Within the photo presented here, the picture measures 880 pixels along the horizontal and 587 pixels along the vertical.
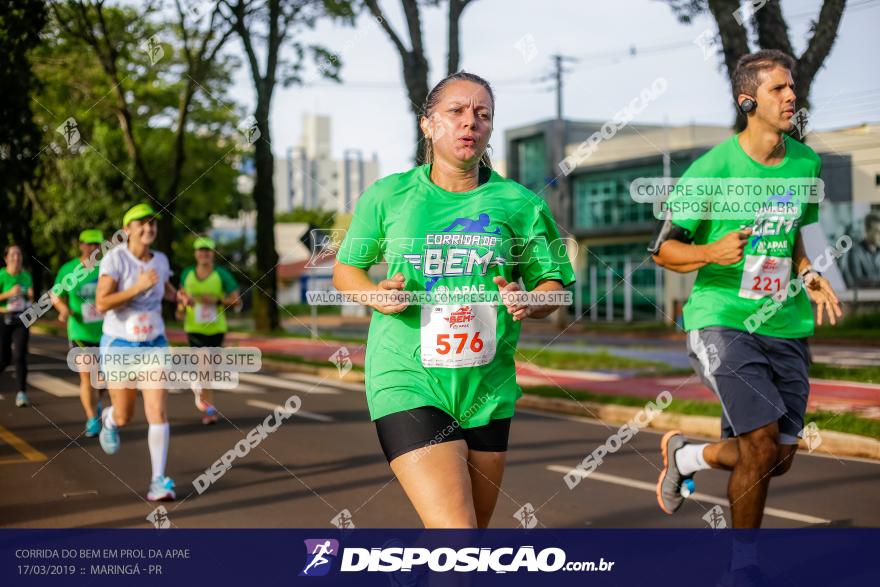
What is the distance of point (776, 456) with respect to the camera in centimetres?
459

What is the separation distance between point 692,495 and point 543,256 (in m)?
3.93

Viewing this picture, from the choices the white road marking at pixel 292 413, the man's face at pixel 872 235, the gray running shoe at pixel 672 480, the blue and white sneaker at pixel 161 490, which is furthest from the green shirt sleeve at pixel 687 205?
the man's face at pixel 872 235

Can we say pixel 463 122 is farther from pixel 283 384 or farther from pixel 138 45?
pixel 138 45

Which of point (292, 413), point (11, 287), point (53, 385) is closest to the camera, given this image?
point (11, 287)

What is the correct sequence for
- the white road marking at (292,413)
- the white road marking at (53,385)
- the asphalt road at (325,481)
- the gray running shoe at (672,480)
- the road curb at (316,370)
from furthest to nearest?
the road curb at (316,370), the white road marking at (53,385), the white road marking at (292,413), the asphalt road at (325,481), the gray running shoe at (672,480)

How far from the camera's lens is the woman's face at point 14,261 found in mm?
12415

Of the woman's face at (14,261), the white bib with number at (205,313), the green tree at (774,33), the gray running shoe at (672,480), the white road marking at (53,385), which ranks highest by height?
the green tree at (774,33)

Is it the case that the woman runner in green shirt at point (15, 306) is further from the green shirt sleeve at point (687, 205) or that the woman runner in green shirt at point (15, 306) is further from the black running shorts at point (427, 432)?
the black running shorts at point (427, 432)

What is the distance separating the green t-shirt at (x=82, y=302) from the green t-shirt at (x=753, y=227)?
7.23 m

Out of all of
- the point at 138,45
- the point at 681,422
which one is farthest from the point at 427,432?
the point at 138,45

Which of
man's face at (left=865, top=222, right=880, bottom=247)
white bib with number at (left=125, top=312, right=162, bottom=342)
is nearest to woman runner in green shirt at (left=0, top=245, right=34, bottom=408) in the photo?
white bib with number at (left=125, top=312, right=162, bottom=342)

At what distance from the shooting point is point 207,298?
1134cm

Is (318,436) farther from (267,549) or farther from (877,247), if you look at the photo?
(877,247)

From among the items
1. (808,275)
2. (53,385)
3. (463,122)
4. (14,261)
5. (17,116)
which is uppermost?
(17,116)
